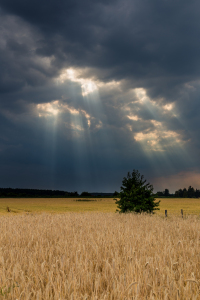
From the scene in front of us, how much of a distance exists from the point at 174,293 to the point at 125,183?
17660 millimetres

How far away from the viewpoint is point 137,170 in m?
21.2

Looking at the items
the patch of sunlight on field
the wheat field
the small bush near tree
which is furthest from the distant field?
the wheat field

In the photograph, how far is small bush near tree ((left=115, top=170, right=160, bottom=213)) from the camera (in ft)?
65.3

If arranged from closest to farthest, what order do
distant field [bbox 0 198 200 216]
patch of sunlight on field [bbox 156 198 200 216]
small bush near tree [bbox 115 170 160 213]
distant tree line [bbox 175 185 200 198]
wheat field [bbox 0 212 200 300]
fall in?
wheat field [bbox 0 212 200 300]
small bush near tree [bbox 115 170 160 213]
patch of sunlight on field [bbox 156 198 200 216]
distant field [bbox 0 198 200 216]
distant tree line [bbox 175 185 200 198]

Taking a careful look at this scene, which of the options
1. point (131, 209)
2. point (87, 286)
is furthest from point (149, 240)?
point (131, 209)

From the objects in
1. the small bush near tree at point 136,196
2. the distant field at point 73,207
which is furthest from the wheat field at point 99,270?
the distant field at point 73,207

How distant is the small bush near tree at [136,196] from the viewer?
65.3 ft

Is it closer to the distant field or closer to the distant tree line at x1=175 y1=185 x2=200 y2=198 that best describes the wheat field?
the distant field

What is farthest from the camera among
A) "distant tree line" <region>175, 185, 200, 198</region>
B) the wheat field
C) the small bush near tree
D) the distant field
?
"distant tree line" <region>175, 185, 200, 198</region>

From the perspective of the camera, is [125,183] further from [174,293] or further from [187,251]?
[174,293]

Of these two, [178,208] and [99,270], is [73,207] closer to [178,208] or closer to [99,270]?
[178,208]

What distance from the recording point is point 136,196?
20.0 metres

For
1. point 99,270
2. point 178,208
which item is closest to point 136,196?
point 99,270

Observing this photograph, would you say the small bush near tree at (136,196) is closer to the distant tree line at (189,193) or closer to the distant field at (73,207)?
the distant field at (73,207)
